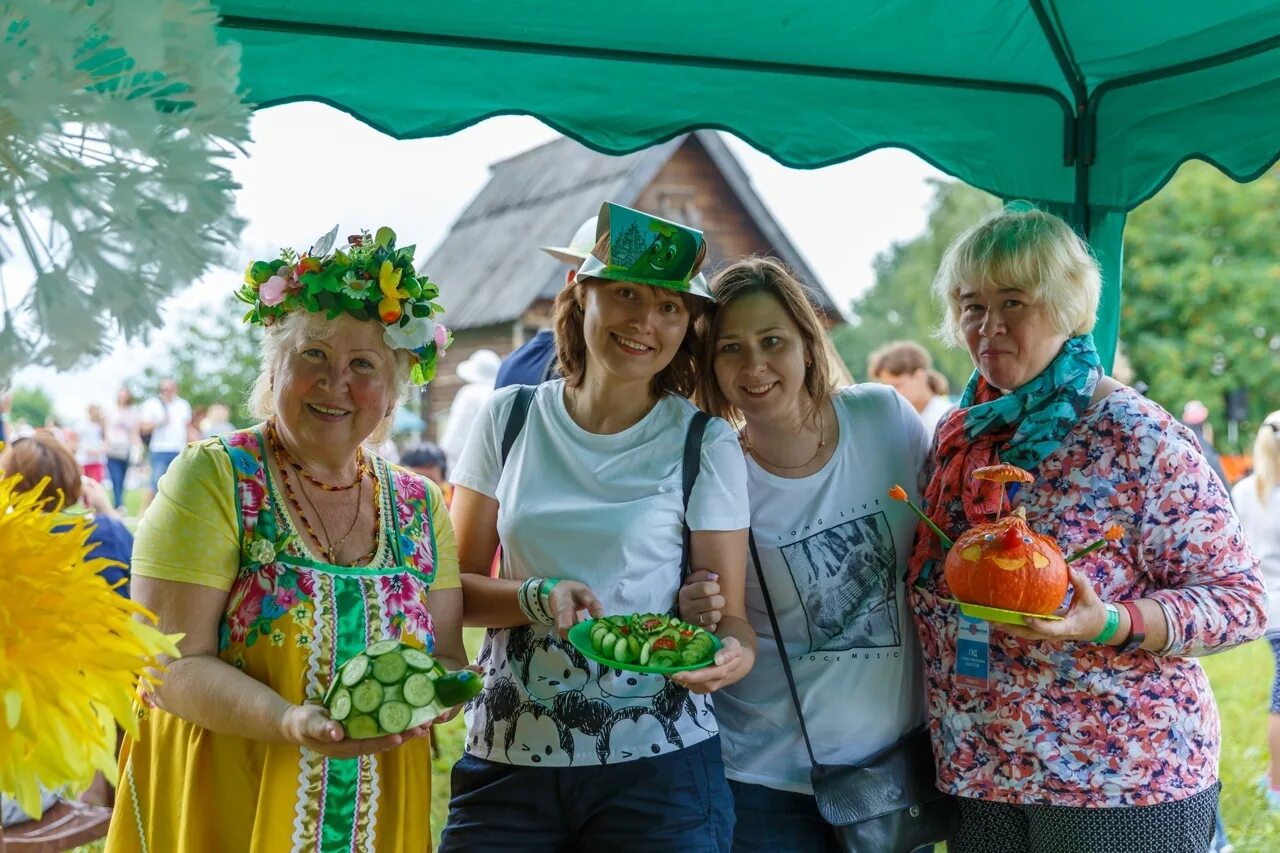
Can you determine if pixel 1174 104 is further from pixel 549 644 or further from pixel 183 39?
pixel 183 39

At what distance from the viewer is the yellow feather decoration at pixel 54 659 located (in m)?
1.18

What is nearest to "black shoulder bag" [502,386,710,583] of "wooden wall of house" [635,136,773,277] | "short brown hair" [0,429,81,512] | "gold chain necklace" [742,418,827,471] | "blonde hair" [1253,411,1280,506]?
"gold chain necklace" [742,418,827,471]

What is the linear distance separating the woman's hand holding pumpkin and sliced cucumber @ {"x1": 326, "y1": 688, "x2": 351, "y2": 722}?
134 centimetres

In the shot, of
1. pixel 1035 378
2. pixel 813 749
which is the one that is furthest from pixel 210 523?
pixel 1035 378

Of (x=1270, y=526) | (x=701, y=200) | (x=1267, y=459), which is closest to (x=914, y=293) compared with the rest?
(x=701, y=200)

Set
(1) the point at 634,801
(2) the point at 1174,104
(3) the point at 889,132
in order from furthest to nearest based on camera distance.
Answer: (3) the point at 889,132 < (2) the point at 1174,104 < (1) the point at 634,801

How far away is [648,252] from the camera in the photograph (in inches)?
100

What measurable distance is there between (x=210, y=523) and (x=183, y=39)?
3.81 ft

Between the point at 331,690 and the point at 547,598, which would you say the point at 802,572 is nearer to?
the point at 547,598

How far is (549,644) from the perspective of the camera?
2514 millimetres

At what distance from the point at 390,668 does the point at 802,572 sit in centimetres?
111

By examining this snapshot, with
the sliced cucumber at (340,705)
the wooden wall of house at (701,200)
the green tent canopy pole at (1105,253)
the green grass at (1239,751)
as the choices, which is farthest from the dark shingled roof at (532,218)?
the sliced cucumber at (340,705)

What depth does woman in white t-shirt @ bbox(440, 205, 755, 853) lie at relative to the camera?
2.42 metres

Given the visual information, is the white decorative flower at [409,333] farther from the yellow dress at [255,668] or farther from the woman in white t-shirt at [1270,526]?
the woman in white t-shirt at [1270,526]
